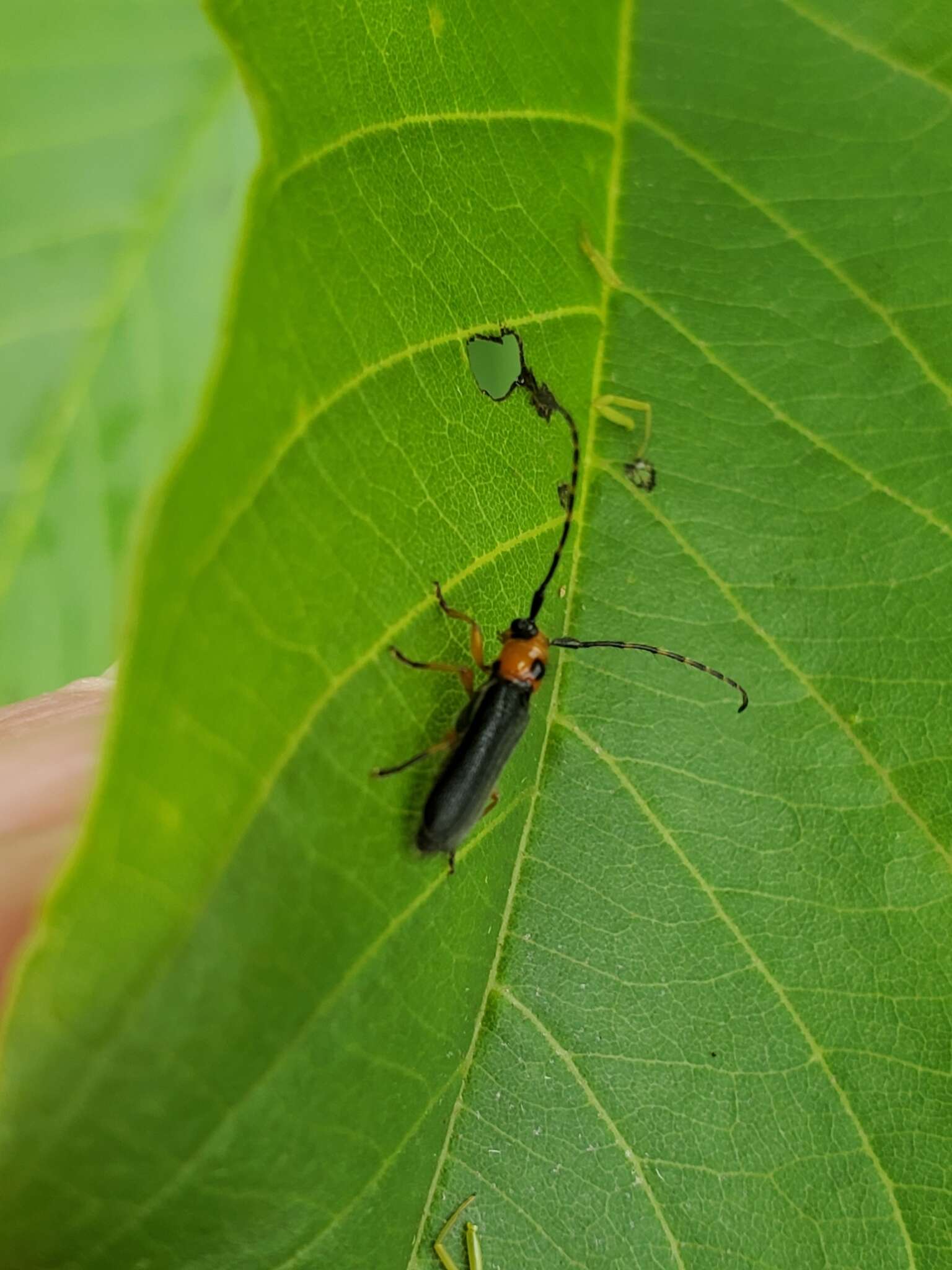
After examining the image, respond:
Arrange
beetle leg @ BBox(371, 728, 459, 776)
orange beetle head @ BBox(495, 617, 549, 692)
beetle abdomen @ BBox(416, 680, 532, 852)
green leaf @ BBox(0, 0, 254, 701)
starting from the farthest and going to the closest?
green leaf @ BBox(0, 0, 254, 701)
orange beetle head @ BBox(495, 617, 549, 692)
beetle abdomen @ BBox(416, 680, 532, 852)
beetle leg @ BBox(371, 728, 459, 776)

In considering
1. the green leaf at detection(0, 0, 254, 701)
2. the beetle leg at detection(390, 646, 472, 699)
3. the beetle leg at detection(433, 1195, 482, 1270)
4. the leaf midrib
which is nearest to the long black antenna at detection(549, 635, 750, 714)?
the leaf midrib

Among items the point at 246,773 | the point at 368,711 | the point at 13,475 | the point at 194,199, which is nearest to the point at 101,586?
the point at 13,475

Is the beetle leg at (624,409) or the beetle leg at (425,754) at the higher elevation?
the beetle leg at (624,409)

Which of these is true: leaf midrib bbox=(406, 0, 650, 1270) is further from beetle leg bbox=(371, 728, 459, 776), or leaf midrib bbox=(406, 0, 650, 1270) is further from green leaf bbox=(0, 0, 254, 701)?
green leaf bbox=(0, 0, 254, 701)

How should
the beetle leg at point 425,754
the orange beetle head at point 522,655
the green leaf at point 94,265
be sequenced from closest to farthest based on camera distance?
the beetle leg at point 425,754
the orange beetle head at point 522,655
the green leaf at point 94,265

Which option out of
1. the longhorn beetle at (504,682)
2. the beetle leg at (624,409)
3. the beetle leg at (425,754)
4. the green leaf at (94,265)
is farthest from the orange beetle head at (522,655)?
the green leaf at (94,265)

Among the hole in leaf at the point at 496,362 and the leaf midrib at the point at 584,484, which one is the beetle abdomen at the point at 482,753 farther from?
the hole in leaf at the point at 496,362

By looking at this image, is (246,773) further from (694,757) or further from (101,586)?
(101,586)

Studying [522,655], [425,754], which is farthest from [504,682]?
[425,754]
